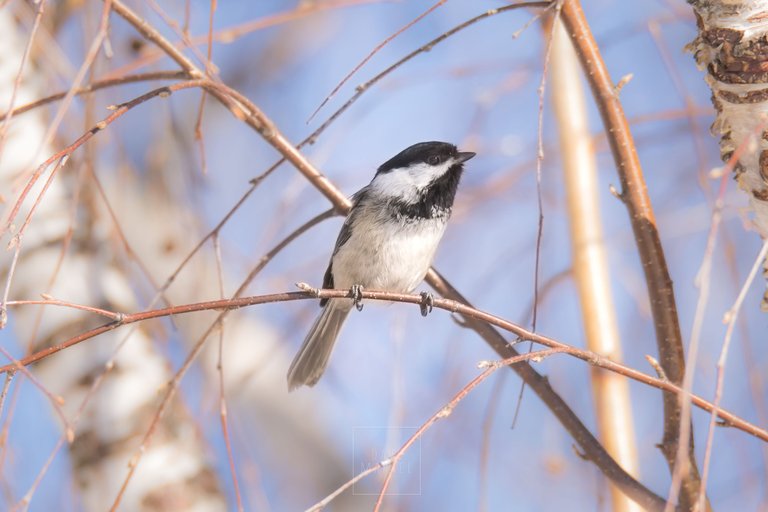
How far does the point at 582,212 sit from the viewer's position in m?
2.31

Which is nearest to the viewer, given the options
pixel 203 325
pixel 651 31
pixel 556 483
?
pixel 651 31

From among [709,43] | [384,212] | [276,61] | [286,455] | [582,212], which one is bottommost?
[286,455]

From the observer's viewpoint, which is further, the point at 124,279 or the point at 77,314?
the point at 124,279

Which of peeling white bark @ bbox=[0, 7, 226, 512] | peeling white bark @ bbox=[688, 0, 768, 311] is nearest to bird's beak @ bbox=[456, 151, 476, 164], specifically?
peeling white bark @ bbox=[688, 0, 768, 311]

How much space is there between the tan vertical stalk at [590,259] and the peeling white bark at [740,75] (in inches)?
21.3

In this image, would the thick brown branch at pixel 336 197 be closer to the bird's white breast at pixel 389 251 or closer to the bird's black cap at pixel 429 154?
the bird's white breast at pixel 389 251

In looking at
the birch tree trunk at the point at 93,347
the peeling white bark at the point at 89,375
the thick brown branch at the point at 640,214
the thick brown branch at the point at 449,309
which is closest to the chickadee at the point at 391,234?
the birch tree trunk at the point at 93,347

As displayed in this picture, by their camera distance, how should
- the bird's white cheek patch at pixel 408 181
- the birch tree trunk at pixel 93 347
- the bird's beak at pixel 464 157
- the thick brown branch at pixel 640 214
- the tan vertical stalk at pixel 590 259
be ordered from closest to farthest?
the thick brown branch at pixel 640 214 < the tan vertical stalk at pixel 590 259 < the birch tree trunk at pixel 93 347 < the bird's white cheek patch at pixel 408 181 < the bird's beak at pixel 464 157

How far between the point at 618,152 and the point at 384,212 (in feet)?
3.39

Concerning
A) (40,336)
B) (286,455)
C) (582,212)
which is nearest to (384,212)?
(582,212)

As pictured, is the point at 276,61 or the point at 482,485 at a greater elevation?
the point at 276,61

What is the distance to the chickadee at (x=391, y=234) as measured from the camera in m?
2.65

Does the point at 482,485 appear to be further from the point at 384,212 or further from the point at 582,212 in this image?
the point at 384,212

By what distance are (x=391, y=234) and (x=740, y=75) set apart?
1.32 metres
